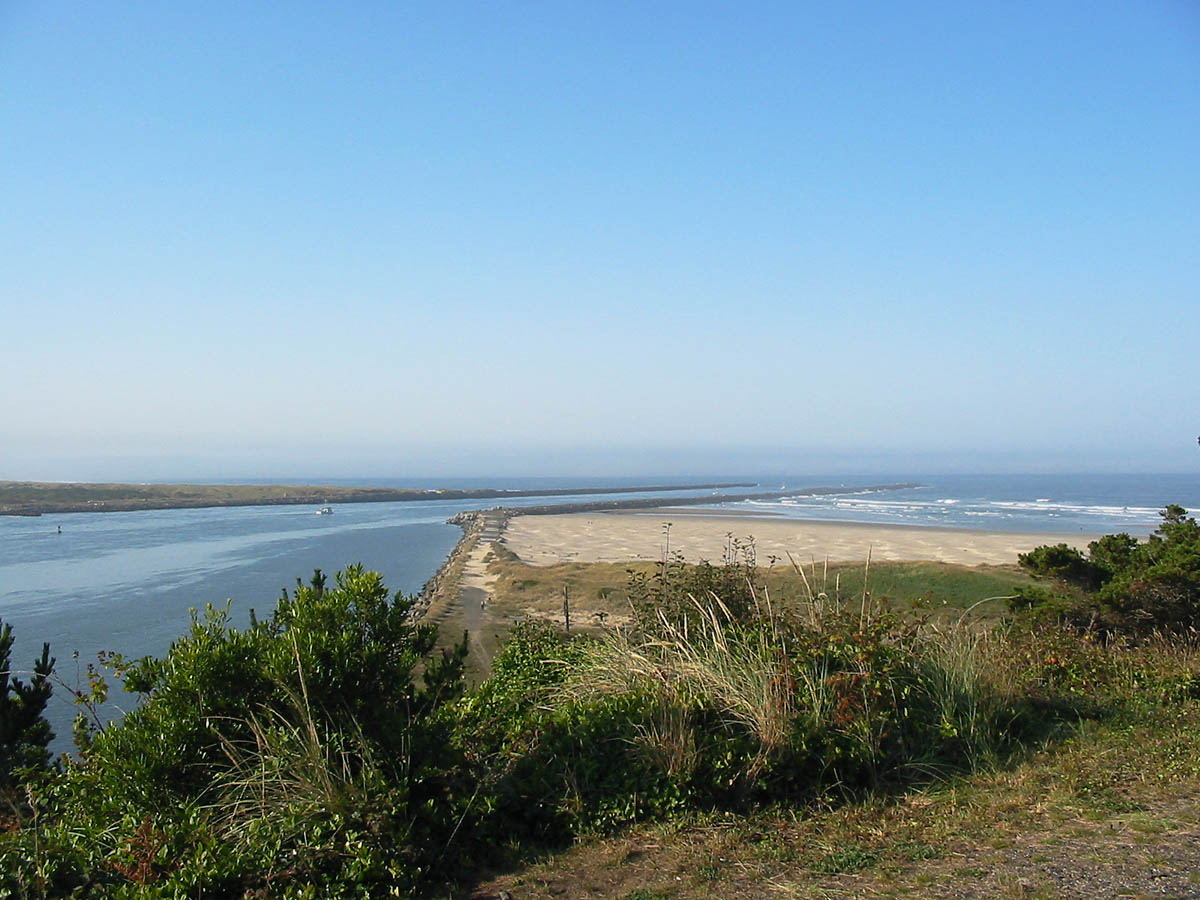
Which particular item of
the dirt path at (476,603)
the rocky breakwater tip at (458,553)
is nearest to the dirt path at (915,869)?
the rocky breakwater tip at (458,553)

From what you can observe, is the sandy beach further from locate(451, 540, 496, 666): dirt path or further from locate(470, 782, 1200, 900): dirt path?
locate(470, 782, 1200, 900): dirt path

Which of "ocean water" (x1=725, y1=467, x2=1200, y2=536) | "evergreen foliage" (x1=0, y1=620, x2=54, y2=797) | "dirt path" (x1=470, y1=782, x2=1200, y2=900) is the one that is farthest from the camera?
"ocean water" (x1=725, y1=467, x2=1200, y2=536)

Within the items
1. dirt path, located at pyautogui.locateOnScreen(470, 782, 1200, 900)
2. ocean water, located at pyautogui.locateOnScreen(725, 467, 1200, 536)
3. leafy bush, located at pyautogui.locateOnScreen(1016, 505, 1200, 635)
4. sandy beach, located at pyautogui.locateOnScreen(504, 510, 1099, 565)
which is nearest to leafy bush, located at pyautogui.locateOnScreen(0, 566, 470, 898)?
dirt path, located at pyautogui.locateOnScreen(470, 782, 1200, 900)

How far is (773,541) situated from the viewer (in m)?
48.8

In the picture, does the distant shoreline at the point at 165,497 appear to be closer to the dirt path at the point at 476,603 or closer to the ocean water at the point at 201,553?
the ocean water at the point at 201,553

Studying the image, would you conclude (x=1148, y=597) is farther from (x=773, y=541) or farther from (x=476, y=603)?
(x=773, y=541)

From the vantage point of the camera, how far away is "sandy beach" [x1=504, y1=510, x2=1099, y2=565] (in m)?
41.6

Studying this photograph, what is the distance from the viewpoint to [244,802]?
4.49 meters

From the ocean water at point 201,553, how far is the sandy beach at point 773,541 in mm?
5780

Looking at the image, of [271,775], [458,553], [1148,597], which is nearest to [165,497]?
[458,553]

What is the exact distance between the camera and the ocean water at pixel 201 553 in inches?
991

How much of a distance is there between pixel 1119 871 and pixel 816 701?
6.28ft

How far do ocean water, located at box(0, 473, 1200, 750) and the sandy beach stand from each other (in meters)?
5.78

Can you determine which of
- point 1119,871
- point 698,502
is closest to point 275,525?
point 698,502
